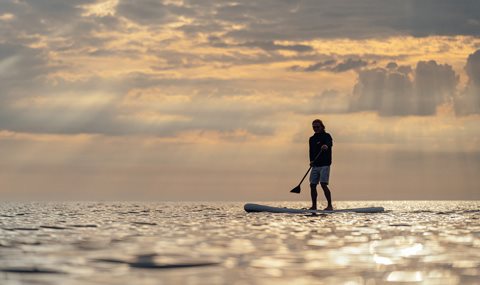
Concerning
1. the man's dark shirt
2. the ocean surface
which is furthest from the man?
the ocean surface

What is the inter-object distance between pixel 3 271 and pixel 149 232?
5872mm

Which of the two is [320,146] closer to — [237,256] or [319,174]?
[319,174]

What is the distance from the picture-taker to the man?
79.9ft

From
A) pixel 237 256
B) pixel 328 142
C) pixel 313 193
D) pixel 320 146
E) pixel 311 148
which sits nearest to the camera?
pixel 237 256

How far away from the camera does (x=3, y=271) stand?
23.1 ft

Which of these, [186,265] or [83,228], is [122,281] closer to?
[186,265]

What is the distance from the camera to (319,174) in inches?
967

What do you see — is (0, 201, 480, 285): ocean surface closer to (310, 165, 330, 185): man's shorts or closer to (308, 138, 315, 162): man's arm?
(310, 165, 330, 185): man's shorts

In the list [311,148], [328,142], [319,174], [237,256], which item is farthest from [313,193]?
[237,256]

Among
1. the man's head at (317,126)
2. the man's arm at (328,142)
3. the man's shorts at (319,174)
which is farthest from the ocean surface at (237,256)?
the man's head at (317,126)

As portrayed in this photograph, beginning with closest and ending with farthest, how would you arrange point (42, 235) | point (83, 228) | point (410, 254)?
1. point (410, 254)
2. point (42, 235)
3. point (83, 228)

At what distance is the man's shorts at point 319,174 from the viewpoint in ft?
79.8

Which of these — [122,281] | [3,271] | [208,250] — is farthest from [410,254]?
[3,271]

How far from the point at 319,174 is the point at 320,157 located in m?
0.60
